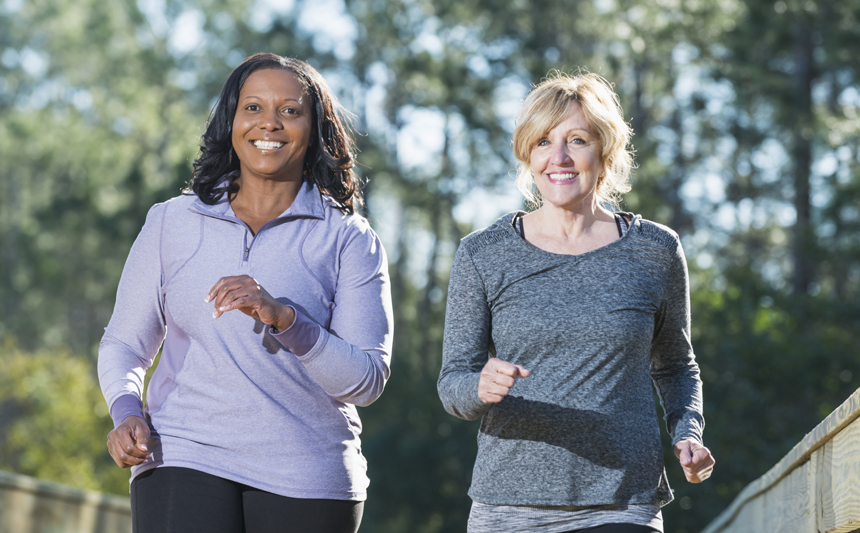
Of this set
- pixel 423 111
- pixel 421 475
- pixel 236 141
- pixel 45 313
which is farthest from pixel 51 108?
pixel 236 141

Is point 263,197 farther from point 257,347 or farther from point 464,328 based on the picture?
point 464,328

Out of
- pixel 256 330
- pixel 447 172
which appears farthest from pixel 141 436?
pixel 447 172

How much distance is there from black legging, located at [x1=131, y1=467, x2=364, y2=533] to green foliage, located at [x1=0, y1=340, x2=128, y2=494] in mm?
13967

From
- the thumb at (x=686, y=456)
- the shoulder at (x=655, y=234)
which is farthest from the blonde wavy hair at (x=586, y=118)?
the thumb at (x=686, y=456)

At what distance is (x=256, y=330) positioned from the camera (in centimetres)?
242

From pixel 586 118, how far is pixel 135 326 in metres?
1.28

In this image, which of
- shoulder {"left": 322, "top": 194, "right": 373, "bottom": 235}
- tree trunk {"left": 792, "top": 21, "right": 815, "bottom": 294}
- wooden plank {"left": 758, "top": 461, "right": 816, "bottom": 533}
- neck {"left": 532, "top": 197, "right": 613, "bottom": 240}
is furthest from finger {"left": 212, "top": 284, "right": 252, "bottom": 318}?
tree trunk {"left": 792, "top": 21, "right": 815, "bottom": 294}

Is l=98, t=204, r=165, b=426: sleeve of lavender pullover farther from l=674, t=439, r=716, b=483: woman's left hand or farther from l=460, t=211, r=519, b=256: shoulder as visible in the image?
l=674, t=439, r=716, b=483: woman's left hand

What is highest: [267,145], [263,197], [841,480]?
[267,145]

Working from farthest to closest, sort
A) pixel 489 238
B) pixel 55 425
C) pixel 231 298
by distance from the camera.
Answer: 1. pixel 55 425
2. pixel 489 238
3. pixel 231 298

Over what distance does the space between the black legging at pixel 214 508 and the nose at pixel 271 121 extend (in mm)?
912

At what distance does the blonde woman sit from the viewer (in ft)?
7.41

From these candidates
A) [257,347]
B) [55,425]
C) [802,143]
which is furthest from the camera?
[802,143]

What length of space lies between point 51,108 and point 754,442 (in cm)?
2976
